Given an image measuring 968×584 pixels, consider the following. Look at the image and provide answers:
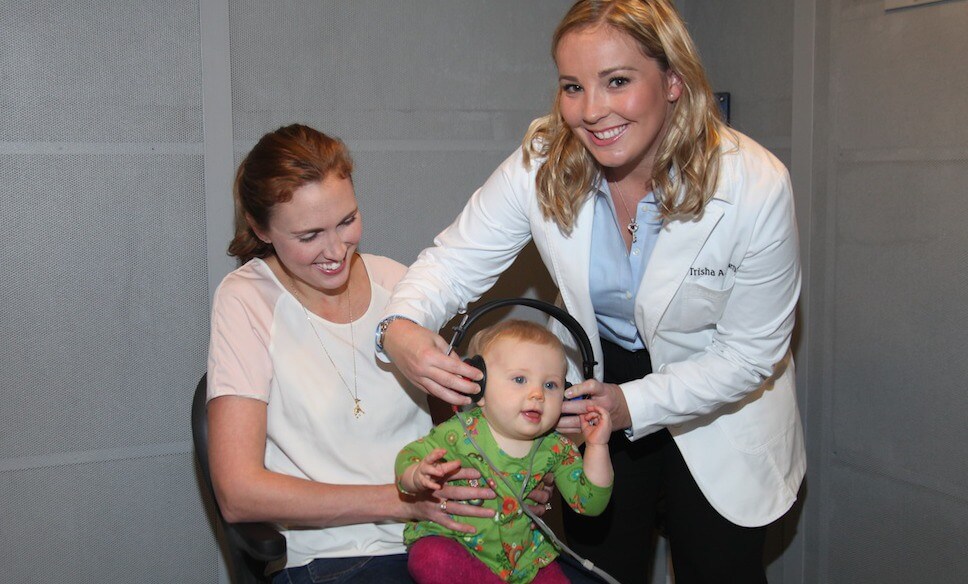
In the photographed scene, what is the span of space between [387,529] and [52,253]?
119cm

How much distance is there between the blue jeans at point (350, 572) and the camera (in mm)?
1822

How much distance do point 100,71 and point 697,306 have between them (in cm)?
161

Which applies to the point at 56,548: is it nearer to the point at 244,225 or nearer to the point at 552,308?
the point at 244,225

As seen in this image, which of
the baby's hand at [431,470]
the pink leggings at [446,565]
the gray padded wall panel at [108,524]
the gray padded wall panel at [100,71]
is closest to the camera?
the baby's hand at [431,470]

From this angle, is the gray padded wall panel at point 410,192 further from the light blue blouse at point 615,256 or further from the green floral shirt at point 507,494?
the green floral shirt at point 507,494

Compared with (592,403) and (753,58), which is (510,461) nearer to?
(592,403)

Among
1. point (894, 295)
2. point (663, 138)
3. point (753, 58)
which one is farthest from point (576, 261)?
point (753, 58)

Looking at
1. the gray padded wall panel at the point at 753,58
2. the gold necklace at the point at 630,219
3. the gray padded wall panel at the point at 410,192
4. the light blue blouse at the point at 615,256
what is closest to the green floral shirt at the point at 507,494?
the light blue blouse at the point at 615,256

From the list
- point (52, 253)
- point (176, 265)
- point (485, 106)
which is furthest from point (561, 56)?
point (52, 253)

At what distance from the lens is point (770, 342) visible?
6.25 ft

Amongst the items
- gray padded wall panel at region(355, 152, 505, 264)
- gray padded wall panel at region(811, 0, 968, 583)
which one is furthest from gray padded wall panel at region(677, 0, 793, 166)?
gray padded wall panel at region(355, 152, 505, 264)

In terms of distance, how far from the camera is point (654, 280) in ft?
6.26

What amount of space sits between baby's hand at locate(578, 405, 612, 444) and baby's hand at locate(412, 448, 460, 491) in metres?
0.27

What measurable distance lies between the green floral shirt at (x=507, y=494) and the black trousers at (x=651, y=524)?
0.36 m
